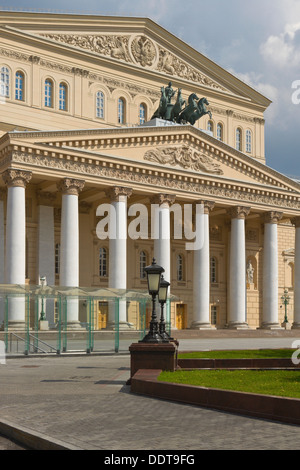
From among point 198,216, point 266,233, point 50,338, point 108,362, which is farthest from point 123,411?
point 266,233

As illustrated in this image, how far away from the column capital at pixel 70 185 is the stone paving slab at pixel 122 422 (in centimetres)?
2695

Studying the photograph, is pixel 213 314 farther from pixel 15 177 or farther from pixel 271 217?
pixel 15 177

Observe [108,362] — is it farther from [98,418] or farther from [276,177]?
[276,177]

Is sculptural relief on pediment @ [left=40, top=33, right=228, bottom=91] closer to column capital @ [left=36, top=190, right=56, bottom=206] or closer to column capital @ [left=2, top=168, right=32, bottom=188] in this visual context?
column capital @ [left=36, top=190, right=56, bottom=206]

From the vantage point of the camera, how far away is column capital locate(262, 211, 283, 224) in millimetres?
55094

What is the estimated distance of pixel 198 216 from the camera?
50.9 meters

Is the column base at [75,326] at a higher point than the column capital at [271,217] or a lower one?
lower

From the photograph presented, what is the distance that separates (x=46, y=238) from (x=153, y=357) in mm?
31709

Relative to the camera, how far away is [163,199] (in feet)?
158

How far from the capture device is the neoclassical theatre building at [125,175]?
4334cm

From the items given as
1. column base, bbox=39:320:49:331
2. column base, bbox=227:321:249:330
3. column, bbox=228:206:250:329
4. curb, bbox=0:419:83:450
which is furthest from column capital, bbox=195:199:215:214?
curb, bbox=0:419:83:450

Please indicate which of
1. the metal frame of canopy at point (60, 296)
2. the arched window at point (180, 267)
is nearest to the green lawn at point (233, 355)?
the metal frame of canopy at point (60, 296)

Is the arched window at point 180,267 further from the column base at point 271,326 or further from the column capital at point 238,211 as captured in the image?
the column base at point 271,326

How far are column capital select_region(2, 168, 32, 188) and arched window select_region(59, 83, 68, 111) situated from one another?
14758 millimetres
